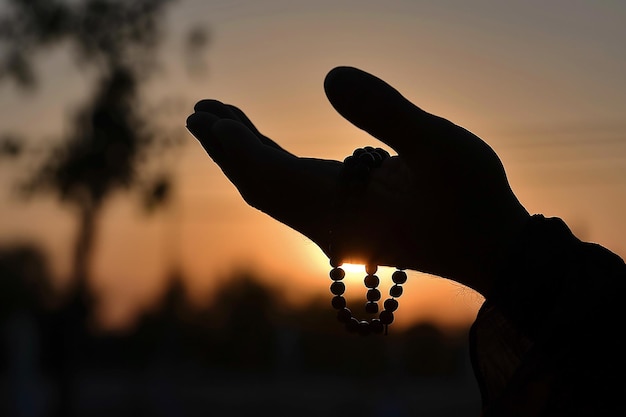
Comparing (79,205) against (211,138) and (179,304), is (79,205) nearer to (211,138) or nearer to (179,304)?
(179,304)

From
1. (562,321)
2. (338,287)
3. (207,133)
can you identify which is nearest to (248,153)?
(207,133)

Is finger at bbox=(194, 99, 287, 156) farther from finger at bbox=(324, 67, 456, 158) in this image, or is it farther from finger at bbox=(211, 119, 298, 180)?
finger at bbox=(324, 67, 456, 158)

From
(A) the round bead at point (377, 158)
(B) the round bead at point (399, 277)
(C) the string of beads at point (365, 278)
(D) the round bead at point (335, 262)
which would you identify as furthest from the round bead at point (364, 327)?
(A) the round bead at point (377, 158)

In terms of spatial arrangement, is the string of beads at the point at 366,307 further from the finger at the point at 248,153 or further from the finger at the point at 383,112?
the finger at the point at 383,112

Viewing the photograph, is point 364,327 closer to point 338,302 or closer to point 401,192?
point 338,302

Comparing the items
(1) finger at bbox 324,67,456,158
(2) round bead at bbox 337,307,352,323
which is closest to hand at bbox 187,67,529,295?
(1) finger at bbox 324,67,456,158

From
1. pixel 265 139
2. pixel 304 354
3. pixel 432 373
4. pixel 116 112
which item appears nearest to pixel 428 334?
pixel 432 373

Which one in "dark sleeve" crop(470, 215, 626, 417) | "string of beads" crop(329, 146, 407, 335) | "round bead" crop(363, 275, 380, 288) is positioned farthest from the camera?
"round bead" crop(363, 275, 380, 288)
